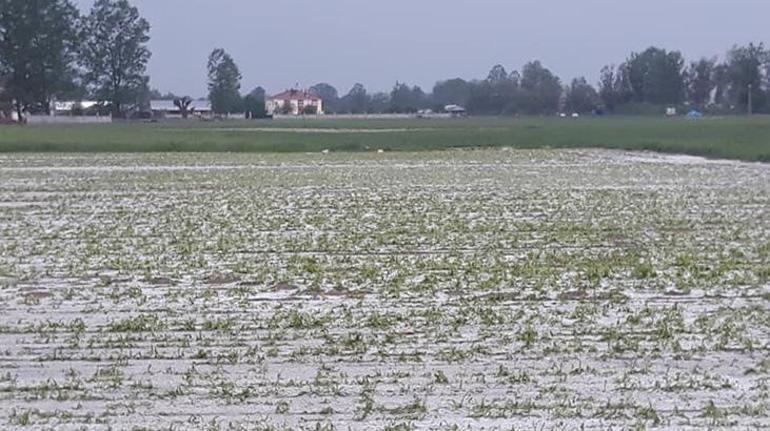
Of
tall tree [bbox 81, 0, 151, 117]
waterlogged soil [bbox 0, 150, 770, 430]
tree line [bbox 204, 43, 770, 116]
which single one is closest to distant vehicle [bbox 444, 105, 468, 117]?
tree line [bbox 204, 43, 770, 116]

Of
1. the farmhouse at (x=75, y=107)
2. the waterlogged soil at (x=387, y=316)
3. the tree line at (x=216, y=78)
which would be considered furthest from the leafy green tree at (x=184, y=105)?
the waterlogged soil at (x=387, y=316)

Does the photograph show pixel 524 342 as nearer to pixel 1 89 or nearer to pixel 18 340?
pixel 18 340

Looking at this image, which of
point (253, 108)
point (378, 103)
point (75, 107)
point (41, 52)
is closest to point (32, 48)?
point (41, 52)

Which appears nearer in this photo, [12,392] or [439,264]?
[12,392]

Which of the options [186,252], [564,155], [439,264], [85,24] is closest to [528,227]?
[439,264]

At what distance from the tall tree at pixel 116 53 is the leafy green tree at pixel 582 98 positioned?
5250 centimetres

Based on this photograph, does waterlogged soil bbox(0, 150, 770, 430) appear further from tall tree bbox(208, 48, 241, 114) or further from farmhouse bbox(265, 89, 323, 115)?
farmhouse bbox(265, 89, 323, 115)

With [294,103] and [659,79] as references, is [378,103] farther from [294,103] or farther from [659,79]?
[659,79]

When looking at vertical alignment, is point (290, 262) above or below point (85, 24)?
below

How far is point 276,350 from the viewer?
8266 mm

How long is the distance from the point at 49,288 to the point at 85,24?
94.9 m

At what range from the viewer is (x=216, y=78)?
134 m

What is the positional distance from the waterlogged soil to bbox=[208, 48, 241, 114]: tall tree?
360ft

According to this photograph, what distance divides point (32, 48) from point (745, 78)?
6980 centimetres
